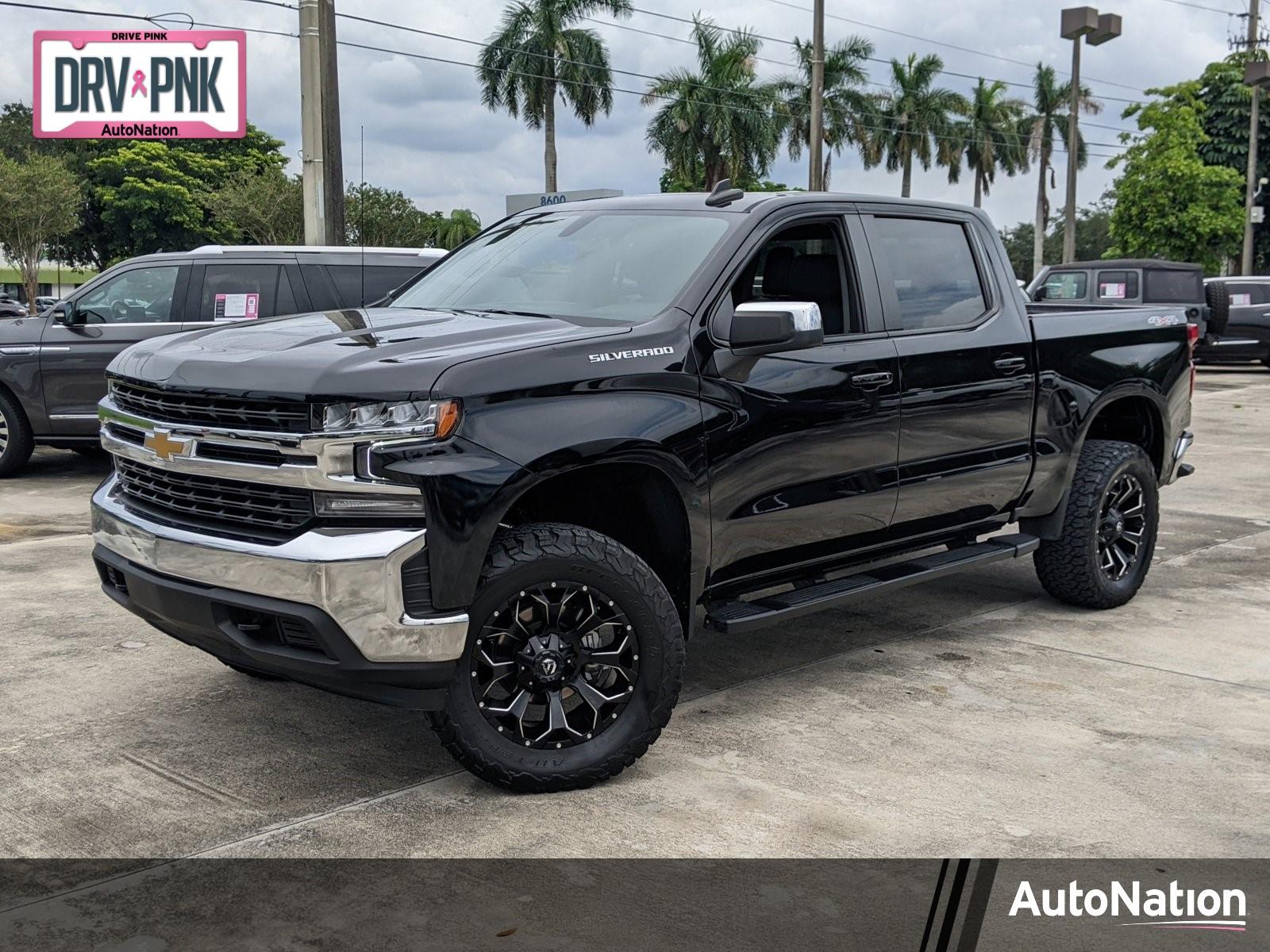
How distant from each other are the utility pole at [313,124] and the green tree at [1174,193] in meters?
30.7

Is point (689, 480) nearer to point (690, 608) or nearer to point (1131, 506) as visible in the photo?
point (690, 608)

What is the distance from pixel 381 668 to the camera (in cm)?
395

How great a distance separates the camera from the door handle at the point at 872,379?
532 centimetres

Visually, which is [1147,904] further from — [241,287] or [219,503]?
[241,287]

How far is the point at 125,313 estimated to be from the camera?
11.3 metres

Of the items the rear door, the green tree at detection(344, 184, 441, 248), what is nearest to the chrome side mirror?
the rear door

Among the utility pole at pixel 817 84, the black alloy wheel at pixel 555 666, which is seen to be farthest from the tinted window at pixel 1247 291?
the black alloy wheel at pixel 555 666

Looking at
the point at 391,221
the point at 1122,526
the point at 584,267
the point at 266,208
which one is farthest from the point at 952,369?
the point at 266,208

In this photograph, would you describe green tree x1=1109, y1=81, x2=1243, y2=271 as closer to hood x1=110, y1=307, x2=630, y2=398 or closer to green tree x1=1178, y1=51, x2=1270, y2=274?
green tree x1=1178, y1=51, x2=1270, y2=274

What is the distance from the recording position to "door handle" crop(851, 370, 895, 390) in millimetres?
5324

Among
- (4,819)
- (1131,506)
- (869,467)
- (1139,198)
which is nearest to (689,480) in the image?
(869,467)

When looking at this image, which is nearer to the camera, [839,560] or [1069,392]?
[839,560]

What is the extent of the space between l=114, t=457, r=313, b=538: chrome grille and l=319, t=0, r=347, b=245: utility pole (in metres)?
11.2

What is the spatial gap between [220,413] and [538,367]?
0.97 meters
